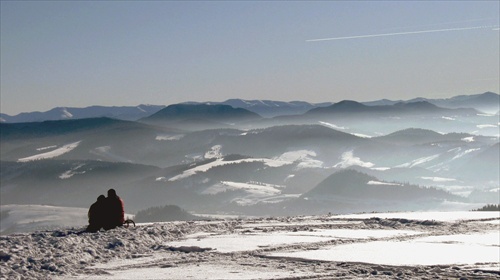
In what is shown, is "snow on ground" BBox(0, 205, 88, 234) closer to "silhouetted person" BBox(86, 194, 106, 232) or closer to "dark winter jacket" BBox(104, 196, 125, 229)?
"dark winter jacket" BBox(104, 196, 125, 229)

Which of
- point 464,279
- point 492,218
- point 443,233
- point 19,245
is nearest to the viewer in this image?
point 464,279

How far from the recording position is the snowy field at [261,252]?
1566cm

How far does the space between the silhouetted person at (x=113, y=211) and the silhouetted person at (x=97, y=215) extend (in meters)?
0.14

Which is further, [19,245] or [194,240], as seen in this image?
[194,240]

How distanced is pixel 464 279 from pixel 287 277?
4086 mm

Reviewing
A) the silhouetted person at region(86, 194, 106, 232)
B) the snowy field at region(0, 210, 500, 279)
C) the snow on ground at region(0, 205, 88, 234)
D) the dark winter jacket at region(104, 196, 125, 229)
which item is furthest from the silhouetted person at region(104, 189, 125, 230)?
the snow on ground at region(0, 205, 88, 234)

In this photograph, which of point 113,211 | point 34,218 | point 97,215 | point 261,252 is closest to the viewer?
point 261,252

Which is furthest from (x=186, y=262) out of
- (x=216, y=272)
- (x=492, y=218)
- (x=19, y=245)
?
(x=492, y=218)

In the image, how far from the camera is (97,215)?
2228cm

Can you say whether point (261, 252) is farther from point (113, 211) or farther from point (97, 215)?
point (97, 215)

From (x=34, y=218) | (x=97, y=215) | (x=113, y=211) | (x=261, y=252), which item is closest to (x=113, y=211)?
(x=113, y=211)

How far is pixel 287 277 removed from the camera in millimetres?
14922

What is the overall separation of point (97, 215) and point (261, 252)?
6.66m

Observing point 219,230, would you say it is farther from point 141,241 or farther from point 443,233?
point 443,233
